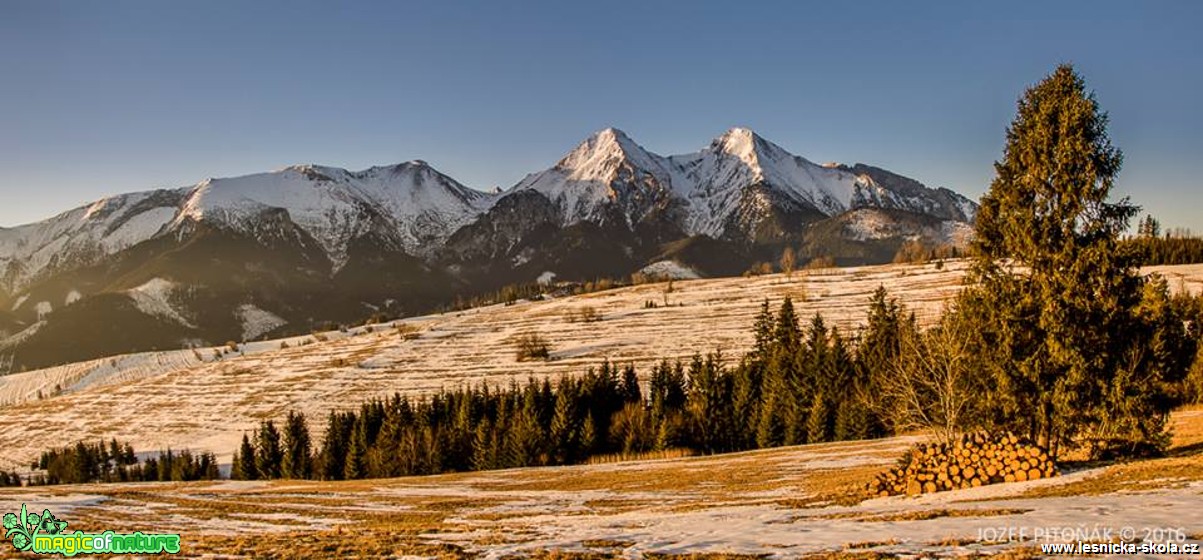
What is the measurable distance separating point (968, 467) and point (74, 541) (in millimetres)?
28014

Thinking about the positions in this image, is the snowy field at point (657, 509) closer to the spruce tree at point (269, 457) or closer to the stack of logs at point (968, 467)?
the stack of logs at point (968, 467)

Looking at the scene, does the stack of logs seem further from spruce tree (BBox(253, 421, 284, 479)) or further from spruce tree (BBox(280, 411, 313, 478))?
spruce tree (BBox(253, 421, 284, 479))

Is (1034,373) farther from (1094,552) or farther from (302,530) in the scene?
(302,530)

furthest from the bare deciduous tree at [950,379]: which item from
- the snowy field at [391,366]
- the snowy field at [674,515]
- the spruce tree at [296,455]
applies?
the snowy field at [391,366]

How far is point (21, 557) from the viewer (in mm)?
17922

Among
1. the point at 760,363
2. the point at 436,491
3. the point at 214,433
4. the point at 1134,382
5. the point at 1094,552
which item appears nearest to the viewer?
the point at 1094,552

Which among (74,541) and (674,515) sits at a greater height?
(74,541)

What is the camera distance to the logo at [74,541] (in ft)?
62.7

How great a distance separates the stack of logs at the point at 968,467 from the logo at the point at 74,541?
2250 centimetres

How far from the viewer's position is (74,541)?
66.8 ft

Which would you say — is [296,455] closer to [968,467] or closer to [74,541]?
[74,541]

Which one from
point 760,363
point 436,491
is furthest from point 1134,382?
point 760,363

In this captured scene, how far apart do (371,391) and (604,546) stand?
450 feet

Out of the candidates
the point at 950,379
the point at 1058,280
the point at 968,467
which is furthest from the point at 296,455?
the point at 1058,280
